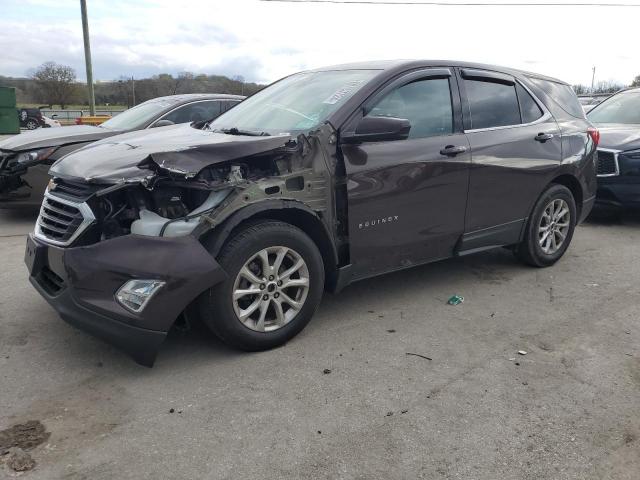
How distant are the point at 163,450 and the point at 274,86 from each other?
3350 mm

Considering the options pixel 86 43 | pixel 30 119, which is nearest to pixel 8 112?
pixel 30 119

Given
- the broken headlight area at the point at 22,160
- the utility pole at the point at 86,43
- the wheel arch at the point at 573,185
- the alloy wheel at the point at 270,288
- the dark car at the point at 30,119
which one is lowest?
the alloy wheel at the point at 270,288

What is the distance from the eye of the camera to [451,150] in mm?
4270

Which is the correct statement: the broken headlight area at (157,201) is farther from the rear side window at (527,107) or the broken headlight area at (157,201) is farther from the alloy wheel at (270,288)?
the rear side window at (527,107)

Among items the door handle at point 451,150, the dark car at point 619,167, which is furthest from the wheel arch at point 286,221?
the dark car at point 619,167

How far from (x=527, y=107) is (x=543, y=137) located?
32 centimetres

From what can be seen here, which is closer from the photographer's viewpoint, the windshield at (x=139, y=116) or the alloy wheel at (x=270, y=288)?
the alloy wheel at (x=270, y=288)

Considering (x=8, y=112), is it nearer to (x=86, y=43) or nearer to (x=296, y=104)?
(x=86, y=43)

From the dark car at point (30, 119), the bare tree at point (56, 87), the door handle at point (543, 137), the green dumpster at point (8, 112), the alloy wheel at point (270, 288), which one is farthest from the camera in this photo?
the bare tree at point (56, 87)

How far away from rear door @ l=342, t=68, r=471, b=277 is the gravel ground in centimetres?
54

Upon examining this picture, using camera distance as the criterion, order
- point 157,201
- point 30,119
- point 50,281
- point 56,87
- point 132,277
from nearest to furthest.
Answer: point 132,277
point 157,201
point 50,281
point 30,119
point 56,87

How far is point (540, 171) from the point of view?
503cm

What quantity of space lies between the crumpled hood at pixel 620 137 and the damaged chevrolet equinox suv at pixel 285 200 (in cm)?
289

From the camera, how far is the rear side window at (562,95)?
17.6 feet
